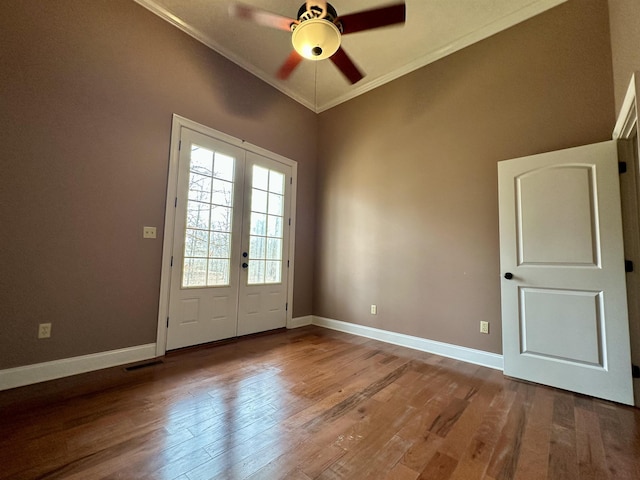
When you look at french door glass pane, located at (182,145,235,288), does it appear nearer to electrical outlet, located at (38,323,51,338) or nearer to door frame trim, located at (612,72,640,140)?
electrical outlet, located at (38,323,51,338)

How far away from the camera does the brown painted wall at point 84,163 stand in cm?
211

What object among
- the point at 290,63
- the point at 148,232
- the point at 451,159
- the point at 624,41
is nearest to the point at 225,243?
the point at 148,232

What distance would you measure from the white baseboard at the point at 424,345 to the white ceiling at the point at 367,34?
11.0ft

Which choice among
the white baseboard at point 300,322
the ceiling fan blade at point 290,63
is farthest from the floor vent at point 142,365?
the ceiling fan blade at point 290,63

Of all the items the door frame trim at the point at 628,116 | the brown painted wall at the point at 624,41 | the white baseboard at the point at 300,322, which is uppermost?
the brown painted wall at the point at 624,41

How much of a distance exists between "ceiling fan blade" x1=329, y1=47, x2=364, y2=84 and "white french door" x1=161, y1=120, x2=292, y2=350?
5.45 ft

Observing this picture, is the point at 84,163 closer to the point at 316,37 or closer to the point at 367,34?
the point at 316,37

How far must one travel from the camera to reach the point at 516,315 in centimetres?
248

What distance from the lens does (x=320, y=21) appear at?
1.97 meters

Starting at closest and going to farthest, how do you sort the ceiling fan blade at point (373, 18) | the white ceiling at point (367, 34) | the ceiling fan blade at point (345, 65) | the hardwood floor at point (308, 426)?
1. the hardwood floor at point (308, 426)
2. the ceiling fan blade at point (373, 18)
3. the ceiling fan blade at point (345, 65)
4. the white ceiling at point (367, 34)

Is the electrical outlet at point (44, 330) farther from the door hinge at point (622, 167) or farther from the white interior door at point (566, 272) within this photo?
the door hinge at point (622, 167)

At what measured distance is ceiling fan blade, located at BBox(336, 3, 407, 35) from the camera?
6.24 feet

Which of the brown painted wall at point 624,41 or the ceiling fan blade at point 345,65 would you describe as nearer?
the brown painted wall at point 624,41

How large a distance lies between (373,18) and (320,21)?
397 millimetres
